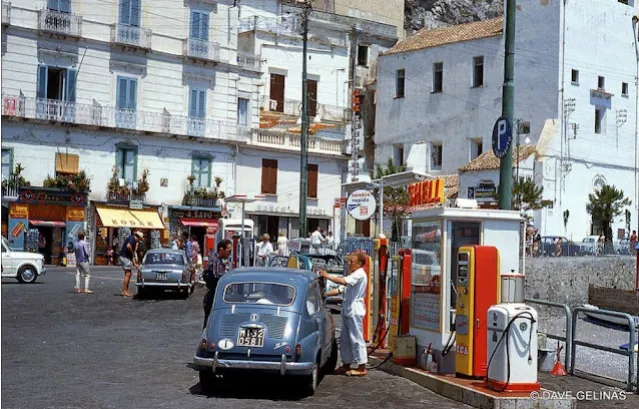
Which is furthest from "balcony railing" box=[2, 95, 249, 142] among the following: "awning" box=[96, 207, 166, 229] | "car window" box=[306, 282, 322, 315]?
"car window" box=[306, 282, 322, 315]

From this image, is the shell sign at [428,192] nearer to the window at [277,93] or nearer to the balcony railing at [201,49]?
the balcony railing at [201,49]

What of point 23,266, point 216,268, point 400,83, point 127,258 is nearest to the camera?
point 216,268

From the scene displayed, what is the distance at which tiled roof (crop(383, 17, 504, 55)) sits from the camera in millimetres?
51656

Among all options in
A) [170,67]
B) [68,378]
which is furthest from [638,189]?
[68,378]

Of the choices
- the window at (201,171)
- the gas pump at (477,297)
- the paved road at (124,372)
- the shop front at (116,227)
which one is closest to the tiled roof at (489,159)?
the window at (201,171)

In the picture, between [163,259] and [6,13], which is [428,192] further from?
[6,13]

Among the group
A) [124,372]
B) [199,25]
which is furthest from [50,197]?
[124,372]

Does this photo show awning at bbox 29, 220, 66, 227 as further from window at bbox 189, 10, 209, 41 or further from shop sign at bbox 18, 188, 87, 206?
window at bbox 189, 10, 209, 41

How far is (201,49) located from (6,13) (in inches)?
392

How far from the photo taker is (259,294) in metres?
13.5

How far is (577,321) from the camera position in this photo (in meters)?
15.7

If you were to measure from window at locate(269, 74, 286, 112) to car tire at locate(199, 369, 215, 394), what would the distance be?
40.2 meters

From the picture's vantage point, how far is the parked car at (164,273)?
27.9 meters

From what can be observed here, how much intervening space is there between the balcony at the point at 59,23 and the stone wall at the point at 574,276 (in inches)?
905
